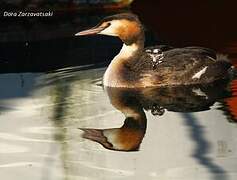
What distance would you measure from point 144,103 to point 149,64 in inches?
21.3

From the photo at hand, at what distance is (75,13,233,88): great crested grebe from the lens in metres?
7.47

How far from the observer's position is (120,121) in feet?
21.8

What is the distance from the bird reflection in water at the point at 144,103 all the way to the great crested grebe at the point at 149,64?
0.30ft

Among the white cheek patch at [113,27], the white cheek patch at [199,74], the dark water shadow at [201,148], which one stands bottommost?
the white cheek patch at [199,74]

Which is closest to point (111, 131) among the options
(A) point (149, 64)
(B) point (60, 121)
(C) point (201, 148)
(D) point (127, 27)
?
(B) point (60, 121)

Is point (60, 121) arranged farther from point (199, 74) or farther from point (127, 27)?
point (199, 74)

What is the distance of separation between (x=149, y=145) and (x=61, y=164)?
836mm

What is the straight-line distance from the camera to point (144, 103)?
7.14m

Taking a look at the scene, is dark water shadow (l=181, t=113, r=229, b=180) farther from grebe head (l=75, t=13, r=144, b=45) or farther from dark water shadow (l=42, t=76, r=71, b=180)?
grebe head (l=75, t=13, r=144, b=45)

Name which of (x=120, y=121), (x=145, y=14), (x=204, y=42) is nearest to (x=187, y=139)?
(x=120, y=121)

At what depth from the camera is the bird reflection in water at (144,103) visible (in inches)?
245

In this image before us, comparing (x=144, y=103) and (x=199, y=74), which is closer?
(x=144, y=103)

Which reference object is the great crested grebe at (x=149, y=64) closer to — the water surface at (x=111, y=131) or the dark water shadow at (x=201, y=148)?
the water surface at (x=111, y=131)

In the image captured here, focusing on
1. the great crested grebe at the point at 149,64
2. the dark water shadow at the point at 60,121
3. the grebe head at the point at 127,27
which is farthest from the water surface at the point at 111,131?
the grebe head at the point at 127,27
